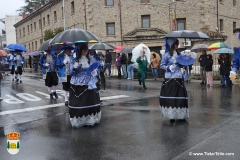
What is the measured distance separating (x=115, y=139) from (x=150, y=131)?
0.89m

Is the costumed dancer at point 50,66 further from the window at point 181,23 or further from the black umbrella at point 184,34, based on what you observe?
the window at point 181,23

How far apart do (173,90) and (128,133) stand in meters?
1.48

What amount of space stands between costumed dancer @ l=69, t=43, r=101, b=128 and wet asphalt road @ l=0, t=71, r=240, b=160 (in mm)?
250

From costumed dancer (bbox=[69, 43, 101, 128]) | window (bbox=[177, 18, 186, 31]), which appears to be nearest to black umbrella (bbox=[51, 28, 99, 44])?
costumed dancer (bbox=[69, 43, 101, 128])

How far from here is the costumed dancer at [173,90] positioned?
7.08 meters

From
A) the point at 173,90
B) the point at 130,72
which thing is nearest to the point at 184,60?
the point at 173,90

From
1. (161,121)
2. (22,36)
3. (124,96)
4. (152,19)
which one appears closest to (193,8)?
(152,19)

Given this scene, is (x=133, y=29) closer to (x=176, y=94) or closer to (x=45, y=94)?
(x=45, y=94)

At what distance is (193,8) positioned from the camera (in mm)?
28719

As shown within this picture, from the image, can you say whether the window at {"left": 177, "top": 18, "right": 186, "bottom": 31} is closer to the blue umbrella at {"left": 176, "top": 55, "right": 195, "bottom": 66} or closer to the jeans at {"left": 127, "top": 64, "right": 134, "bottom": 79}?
the jeans at {"left": 127, "top": 64, "right": 134, "bottom": 79}

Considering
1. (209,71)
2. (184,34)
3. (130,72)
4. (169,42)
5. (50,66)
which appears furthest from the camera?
(130,72)

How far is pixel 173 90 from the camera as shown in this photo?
7.09 meters

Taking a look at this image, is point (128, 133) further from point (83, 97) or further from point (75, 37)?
point (75, 37)

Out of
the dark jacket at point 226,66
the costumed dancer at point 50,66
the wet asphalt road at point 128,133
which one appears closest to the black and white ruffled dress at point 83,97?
the wet asphalt road at point 128,133
